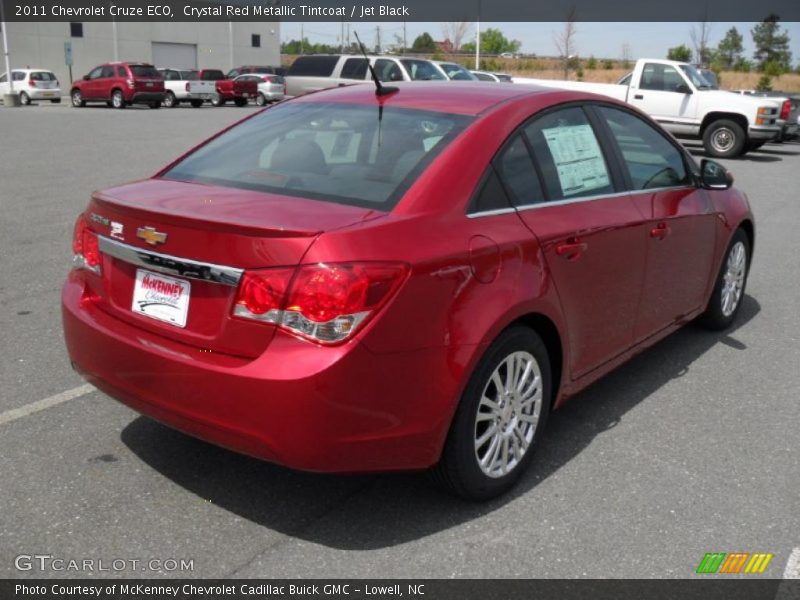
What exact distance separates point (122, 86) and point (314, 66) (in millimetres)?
13952

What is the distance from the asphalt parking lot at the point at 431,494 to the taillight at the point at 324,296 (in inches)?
33.1

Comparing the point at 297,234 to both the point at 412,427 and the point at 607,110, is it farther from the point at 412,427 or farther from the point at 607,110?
the point at 607,110

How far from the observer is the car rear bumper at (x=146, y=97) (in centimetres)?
3235

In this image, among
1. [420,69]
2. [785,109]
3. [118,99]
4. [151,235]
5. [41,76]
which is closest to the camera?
[151,235]

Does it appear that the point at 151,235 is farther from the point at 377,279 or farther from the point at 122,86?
the point at 122,86

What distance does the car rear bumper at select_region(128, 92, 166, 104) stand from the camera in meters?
32.4

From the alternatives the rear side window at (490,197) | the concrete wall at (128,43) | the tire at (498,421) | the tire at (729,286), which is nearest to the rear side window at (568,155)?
the rear side window at (490,197)

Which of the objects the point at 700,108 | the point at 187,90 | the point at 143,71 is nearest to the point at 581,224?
the point at 700,108

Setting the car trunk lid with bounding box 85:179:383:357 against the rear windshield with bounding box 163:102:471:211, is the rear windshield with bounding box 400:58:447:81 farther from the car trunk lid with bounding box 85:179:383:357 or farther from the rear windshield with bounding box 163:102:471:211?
the car trunk lid with bounding box 85:179:383:357

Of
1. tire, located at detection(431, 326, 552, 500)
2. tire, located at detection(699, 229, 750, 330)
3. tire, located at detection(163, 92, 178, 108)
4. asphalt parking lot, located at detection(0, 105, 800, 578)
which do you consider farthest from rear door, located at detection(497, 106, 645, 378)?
tire, located at detection(163, 92, 178, 108)

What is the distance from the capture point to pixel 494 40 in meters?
126

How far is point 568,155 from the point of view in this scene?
3.87m

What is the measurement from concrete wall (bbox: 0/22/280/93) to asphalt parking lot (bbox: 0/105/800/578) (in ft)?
159

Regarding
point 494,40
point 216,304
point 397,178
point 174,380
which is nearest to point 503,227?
point 397,178
